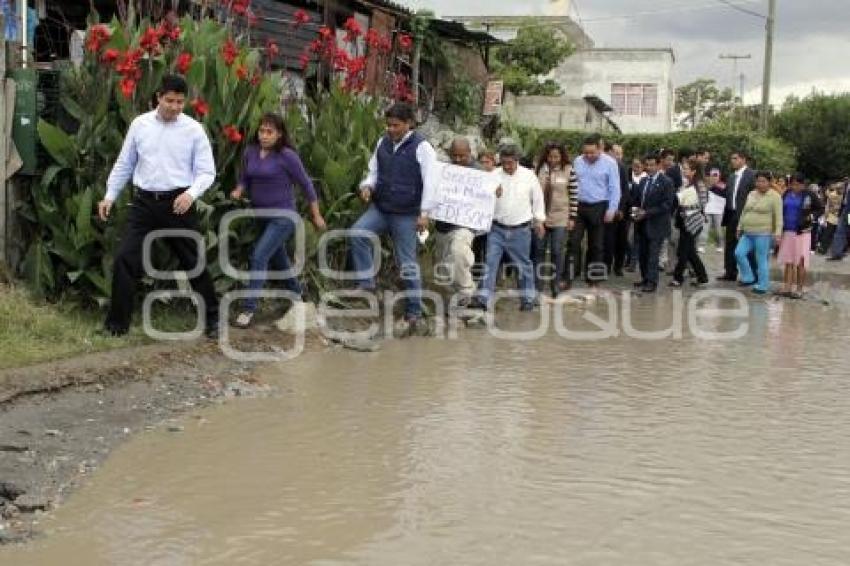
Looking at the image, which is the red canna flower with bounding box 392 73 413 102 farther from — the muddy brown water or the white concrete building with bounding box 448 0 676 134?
the white concrete building with bounding box 448 0 676 134

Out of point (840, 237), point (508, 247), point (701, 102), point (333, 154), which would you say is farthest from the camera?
point (701, 102)

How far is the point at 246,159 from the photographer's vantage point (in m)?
7.48

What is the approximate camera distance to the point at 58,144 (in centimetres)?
692

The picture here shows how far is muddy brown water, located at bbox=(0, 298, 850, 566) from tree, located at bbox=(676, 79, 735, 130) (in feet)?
219

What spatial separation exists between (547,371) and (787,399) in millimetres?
1577

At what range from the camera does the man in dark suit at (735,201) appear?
43.1 ft

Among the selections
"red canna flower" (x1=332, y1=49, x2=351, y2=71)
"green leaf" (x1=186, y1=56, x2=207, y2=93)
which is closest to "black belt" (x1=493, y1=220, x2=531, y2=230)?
"red canna flower" (x1=332, y1=49, x2=351, y2=71)

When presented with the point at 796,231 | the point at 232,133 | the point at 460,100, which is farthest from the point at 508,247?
the point at 460,100

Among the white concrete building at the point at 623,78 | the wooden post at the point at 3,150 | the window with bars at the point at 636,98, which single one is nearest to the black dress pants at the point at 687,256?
the wooden post at the point at 3,150

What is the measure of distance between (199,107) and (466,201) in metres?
2.95

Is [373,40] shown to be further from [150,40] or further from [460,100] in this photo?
[460,100]

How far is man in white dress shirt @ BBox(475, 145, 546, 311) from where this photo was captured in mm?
9477

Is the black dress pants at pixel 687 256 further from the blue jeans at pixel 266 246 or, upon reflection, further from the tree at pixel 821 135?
the tree at pixel 821 135

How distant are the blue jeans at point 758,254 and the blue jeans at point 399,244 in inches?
216
